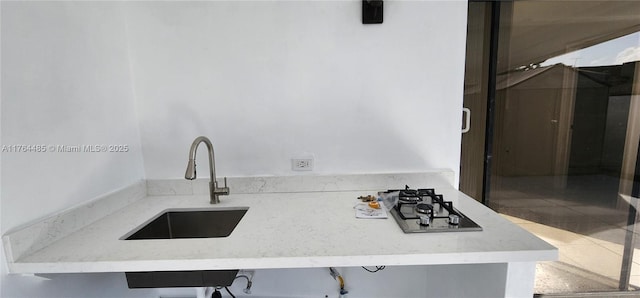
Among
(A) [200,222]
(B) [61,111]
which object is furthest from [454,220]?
(B) [61,111]

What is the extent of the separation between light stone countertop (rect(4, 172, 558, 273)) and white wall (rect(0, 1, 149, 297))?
155 millimetres

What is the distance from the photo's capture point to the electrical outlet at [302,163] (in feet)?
4.70

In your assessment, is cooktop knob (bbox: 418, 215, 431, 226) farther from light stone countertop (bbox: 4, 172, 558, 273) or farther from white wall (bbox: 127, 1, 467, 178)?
white wall (bbox: 127, 1, 467, 178)

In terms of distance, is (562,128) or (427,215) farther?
(562,128)

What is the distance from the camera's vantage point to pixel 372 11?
1.31 meters

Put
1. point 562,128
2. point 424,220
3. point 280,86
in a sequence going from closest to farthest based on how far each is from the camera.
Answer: point 424,220, point 280,86, point 562,128

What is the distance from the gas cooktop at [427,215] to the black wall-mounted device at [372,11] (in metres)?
0.93

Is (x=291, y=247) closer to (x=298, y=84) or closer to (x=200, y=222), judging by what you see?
(x=200, y=222)

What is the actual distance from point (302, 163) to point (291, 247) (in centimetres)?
67

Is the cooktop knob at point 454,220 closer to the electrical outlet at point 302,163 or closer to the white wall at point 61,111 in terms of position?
the electrical outlet at point 302,163

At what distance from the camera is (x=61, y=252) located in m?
0.80

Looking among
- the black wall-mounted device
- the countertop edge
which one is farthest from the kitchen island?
the black wall-mounted device

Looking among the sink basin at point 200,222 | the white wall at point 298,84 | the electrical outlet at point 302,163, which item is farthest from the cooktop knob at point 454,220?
the sink basin at point 200,222

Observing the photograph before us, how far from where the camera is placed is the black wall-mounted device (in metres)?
1.30
